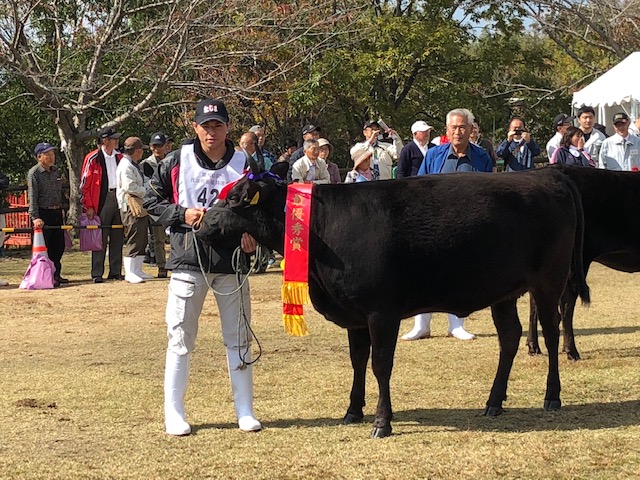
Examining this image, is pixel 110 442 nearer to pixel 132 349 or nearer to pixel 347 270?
pixel 347 270

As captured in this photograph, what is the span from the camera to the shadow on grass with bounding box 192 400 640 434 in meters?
6.55

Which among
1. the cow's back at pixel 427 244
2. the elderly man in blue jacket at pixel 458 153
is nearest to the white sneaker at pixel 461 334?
the elderly man in blue jacket at pixel 458 153

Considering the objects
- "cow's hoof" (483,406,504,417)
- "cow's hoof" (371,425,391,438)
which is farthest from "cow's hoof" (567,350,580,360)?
"cow's hoof" (371,425,391,438)

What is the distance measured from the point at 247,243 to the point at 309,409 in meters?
1.35

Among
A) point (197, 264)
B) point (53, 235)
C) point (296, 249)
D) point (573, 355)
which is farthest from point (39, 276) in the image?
point (296, 249)

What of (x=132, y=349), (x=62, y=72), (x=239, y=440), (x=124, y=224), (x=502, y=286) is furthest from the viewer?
(x=62, y=72)

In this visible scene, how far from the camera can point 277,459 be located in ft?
19.2

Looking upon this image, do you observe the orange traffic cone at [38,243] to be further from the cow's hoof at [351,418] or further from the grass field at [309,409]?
the cow's hoof at [351,418]

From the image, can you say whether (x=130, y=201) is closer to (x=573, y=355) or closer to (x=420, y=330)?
(x=420, y=330)

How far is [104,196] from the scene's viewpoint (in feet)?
51.8

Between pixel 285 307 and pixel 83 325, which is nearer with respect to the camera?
pixel 285 307

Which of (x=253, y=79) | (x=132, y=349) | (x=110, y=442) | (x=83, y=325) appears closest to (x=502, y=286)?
(x=110, y=442)

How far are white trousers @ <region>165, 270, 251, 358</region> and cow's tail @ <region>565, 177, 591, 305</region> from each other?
7.80 feet

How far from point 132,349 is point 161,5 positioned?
12963 millimetres
